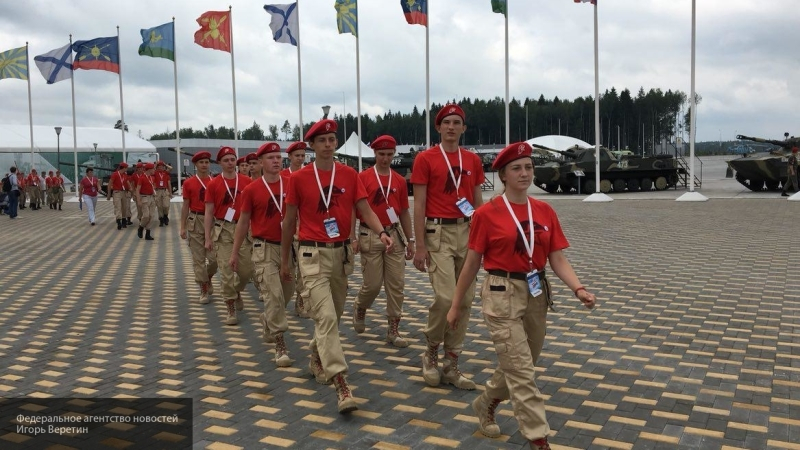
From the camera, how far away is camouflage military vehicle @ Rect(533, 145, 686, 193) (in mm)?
31328

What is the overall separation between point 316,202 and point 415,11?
23.5m

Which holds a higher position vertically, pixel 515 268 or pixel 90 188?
pixel 90 188

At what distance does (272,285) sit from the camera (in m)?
6.15

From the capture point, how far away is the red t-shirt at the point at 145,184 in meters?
17.6

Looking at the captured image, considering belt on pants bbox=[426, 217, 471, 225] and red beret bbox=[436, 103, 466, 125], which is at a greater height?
red beret bbox=[436, 103, 466, 125]

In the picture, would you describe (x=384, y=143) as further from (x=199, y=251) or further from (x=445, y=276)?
(x=199, y=251)

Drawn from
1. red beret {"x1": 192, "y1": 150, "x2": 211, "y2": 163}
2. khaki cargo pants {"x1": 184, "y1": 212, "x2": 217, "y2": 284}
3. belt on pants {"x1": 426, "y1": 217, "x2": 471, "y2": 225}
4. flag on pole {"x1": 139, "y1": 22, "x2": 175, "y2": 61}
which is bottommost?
khaki cargo pants {"x1": 184, "y1": 212, "x2": 217, "y2": 284}

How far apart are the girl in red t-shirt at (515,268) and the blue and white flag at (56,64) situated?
3154cm

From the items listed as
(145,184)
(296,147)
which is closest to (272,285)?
(296,147)

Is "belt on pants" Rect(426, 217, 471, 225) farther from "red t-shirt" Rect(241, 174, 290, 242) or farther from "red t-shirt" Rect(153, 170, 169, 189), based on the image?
"red t-shirt" Rect(153, 170, 169, 189)

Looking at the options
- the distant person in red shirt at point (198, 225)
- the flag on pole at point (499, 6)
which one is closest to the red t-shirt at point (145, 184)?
the distant person in red shirt at point (198, 225)

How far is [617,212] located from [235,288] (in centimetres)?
1585

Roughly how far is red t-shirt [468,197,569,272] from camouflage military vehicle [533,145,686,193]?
2778 cm

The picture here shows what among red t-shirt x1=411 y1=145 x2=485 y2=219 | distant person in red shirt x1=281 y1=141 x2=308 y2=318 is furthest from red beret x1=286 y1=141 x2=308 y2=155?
red t-shirt x1=411 y1=145 x2=485 y2=219
